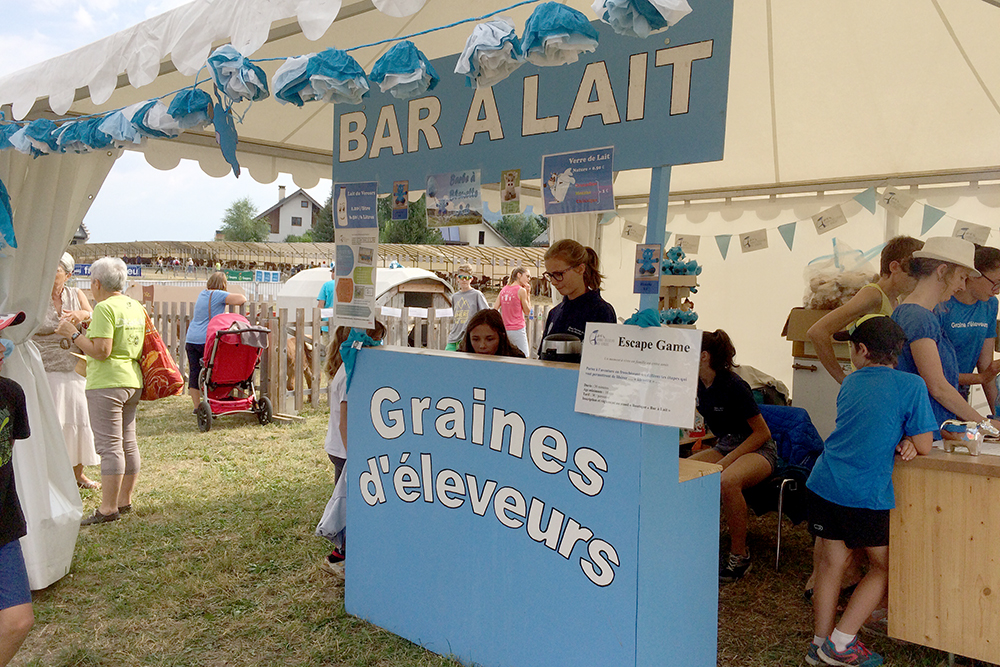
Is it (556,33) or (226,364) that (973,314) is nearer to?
(556,33)

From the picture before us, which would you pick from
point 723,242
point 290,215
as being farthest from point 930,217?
point 290,215

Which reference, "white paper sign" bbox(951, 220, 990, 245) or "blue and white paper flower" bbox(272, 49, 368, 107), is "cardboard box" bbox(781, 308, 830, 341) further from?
"blue and white paper flower" bbox(272, 49, 368, 107)

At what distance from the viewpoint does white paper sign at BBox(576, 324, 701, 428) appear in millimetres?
2078

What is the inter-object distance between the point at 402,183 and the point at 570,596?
5.64 feet

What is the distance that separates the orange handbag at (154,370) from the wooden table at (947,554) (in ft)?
13.3

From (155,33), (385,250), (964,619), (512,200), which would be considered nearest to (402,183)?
(512,200)

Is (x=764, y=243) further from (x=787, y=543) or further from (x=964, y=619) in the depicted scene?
(x=964, y=619)

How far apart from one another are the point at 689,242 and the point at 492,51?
601 centimetres

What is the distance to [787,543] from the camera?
4.27 meters

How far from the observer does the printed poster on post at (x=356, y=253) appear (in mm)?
2992

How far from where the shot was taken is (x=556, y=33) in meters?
1.75

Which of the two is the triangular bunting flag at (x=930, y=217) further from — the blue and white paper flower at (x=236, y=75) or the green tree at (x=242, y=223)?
the green tree at (x=242, y=223)

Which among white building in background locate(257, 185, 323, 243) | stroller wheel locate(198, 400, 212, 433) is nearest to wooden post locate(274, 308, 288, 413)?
stroller wheel locate(198, 400, 212, 433)

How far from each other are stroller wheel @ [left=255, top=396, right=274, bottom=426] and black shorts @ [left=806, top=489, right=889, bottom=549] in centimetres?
599
